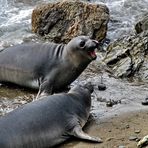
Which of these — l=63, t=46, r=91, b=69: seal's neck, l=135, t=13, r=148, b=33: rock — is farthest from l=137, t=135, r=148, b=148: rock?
l=135, t=13, r=148, b=33: rock

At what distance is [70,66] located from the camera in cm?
764

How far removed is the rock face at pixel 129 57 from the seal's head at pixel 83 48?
1209 millimetres

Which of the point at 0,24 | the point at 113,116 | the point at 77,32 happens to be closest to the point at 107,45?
the point at 77,32

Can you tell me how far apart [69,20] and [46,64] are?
11.1 ft

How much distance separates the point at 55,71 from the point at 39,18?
3.73 metres

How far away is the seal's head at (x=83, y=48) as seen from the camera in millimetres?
7186

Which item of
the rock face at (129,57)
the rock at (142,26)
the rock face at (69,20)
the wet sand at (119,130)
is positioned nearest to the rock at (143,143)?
the wet sand at (119,130)

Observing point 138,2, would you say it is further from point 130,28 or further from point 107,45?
point 107,45

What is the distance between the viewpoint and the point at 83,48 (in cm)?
730

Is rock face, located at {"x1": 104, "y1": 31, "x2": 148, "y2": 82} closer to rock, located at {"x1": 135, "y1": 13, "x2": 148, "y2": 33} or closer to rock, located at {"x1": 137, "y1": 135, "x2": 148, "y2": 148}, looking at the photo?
rock, located at {"x1": 135, "y1": 13, "x2": 148, "y2": 33}

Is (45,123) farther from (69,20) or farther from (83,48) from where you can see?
(69,20)

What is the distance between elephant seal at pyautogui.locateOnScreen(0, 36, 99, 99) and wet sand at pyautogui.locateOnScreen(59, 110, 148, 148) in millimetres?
1261

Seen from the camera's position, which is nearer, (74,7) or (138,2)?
(74,7)

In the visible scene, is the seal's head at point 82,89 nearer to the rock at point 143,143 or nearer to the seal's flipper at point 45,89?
the seal's flipper at point 45,89
